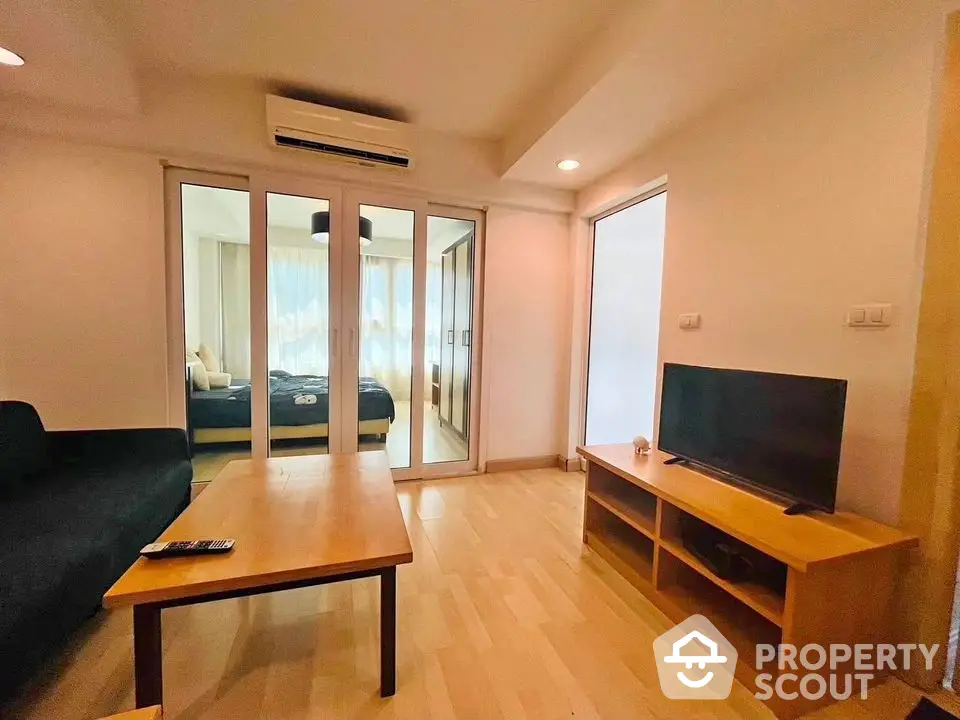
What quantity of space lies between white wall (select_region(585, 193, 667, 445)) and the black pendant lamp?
1901 mm

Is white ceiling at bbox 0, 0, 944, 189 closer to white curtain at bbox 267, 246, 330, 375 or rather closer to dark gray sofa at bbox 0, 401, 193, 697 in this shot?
white curtain at bbox 267, 246, 330, 375

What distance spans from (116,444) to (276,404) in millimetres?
1036

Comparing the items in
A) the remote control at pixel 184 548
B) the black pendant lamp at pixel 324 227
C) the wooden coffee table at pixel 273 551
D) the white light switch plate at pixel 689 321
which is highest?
the black pendant lamp at pixel 324 227

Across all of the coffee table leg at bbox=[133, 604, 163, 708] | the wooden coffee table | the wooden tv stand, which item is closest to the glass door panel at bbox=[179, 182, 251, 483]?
the wooden coffee table

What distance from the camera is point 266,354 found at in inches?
110

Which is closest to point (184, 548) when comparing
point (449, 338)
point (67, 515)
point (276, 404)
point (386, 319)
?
point (67, 515)

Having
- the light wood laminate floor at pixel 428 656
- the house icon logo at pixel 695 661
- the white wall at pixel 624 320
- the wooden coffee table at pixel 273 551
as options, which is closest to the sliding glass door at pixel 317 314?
the white wall at pixel 624 320

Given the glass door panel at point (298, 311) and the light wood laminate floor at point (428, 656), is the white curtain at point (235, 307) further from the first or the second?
the light wood laminate floor at point (428, 656)

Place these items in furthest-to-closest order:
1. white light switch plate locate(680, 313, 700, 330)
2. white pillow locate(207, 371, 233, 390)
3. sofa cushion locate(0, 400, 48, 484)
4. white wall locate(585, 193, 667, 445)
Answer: white wall locate(585, 193, 667, 445) → white pillow locate(207, 371, 233, 390) → white light switch plate locate(680, 313, 700, 330) → sofa cushion locate(0, 400, 48, 484)

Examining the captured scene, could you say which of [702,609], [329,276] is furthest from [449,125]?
[702,609]

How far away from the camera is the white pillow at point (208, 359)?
295 cm

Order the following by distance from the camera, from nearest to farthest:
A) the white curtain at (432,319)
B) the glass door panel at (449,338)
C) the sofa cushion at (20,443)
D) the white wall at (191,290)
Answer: the sofa cushion at (20,443) → the white wall at (191,290) → the white curtain at (432,319) → the glass door panel at (449,338)

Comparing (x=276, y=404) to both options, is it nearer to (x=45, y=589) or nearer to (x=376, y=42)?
(x=45, y=589)

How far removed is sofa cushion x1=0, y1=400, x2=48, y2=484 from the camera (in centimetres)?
187
